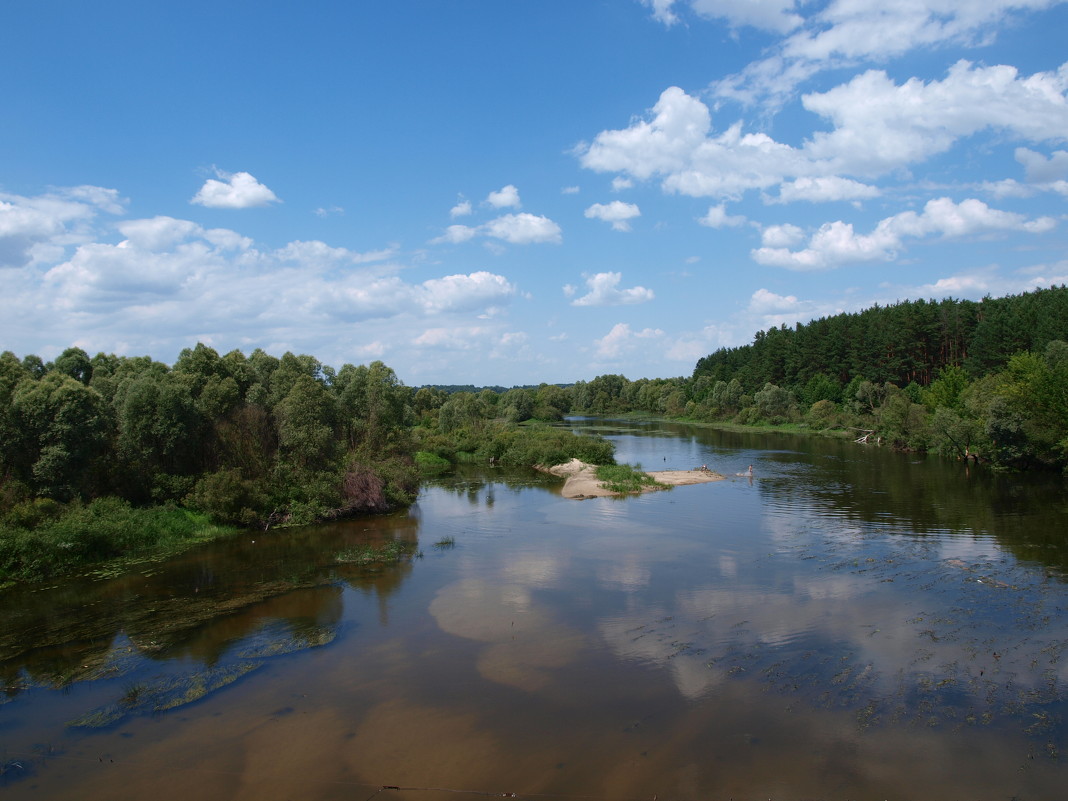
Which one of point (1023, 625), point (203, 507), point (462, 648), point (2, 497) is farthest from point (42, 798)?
point (1023, 625)

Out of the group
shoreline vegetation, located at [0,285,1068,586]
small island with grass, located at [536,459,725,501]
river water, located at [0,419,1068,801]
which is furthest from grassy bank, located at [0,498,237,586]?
small island with grass, located at [536,459,725,501]

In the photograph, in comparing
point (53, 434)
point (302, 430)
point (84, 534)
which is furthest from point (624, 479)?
point (53, 434)

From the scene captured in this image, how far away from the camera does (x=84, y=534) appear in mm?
25500

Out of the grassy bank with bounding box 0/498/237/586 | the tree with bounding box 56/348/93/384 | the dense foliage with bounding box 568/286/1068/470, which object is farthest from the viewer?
the dense foliage with bounding box 568/286/1068/470

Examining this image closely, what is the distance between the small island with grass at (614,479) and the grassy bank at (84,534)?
23.3 m

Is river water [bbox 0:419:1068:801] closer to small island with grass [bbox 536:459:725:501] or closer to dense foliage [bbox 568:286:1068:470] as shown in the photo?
small island with grass [bbox 536:459:725:501]

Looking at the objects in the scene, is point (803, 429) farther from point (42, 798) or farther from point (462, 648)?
point (42, 798)

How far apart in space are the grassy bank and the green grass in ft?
81.6

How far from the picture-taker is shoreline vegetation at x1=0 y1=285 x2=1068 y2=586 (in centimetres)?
2625

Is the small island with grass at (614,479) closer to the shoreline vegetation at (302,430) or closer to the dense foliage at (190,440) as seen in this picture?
the shoreline vegetation at (302,430)

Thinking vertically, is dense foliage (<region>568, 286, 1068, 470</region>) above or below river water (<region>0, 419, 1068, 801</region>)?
above

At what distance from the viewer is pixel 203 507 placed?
31422 mm

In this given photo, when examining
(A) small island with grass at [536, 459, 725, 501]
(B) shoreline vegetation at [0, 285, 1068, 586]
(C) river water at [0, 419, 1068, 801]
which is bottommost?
(C) river water at [0, 419, 1068, 801]

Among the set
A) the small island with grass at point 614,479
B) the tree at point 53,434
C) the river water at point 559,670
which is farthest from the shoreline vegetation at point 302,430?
the river water at point 559,670
